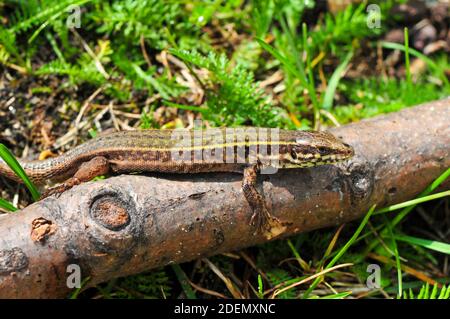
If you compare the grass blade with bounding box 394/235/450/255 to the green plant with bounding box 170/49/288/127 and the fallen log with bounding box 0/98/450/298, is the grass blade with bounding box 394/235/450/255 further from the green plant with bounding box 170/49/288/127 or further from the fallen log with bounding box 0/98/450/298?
the green plant with bounding box 170/49/288/127

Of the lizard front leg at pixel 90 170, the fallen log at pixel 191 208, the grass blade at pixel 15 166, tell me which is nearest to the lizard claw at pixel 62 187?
the lizard front leg at pixel 90 170

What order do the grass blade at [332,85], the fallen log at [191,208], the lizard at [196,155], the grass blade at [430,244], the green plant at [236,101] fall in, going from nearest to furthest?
the fallen log at [191,208]
the lizard at [196,155]
the grass blade at [430,244]
the green plant at [236,101]
the grass blade at [332,85]

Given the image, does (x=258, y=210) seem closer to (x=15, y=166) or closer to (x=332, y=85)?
(x=15, y=166)

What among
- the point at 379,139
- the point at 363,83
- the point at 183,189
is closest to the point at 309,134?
the point at 379,139

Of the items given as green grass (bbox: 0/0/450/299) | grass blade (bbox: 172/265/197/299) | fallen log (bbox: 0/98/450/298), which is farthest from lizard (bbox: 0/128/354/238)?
grass blade (bbox: 172/265/197/299)

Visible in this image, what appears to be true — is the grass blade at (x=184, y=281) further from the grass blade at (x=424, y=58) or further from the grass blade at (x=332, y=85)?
the grass blade at (x=424, y=58)

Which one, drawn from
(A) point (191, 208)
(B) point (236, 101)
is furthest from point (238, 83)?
(A) point (191, 208)
